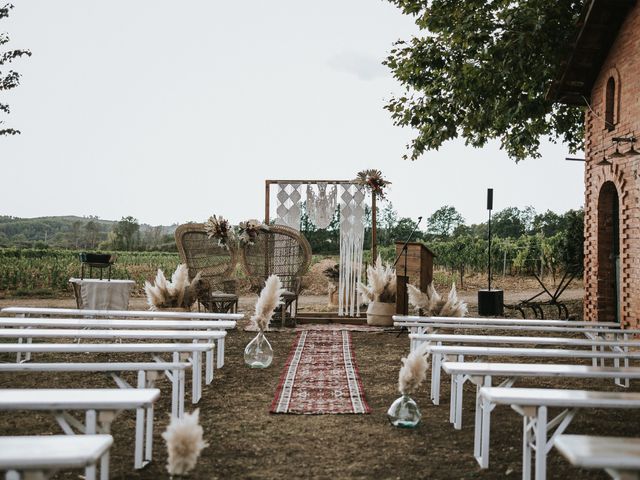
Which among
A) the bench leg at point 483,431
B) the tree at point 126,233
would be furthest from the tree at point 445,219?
the bench leg at point 483,431

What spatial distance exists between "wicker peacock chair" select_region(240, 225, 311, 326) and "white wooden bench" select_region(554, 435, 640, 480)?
8.61 m

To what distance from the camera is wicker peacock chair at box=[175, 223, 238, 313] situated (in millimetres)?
10227

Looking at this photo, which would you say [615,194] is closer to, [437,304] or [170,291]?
[437,304]

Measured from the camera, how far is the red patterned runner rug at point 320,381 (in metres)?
5.04

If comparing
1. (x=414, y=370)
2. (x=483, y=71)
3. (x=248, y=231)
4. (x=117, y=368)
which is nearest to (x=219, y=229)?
(x=248, y=231)

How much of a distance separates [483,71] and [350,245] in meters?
4.17

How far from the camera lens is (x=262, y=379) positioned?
6215mm

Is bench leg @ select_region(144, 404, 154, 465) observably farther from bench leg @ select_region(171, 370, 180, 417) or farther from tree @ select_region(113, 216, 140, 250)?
tree @ select_region(113, 216, 140, 250)

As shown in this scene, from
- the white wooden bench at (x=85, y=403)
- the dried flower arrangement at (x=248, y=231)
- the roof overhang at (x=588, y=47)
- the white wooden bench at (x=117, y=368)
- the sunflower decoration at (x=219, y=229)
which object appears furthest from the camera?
the dried flower arrangement at (x=248, y=231)

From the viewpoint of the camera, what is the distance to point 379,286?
432 inches

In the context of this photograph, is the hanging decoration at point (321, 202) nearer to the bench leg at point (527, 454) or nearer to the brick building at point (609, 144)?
the brick building at point (609, 144)

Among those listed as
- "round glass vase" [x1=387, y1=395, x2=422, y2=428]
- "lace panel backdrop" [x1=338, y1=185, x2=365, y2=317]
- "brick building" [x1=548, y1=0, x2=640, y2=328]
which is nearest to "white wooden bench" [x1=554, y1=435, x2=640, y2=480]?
"round glass vase" [x1=387, y1=395, x2=422, y2=428]

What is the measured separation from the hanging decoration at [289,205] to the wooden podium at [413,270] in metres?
2.28

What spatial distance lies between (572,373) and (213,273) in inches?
312
